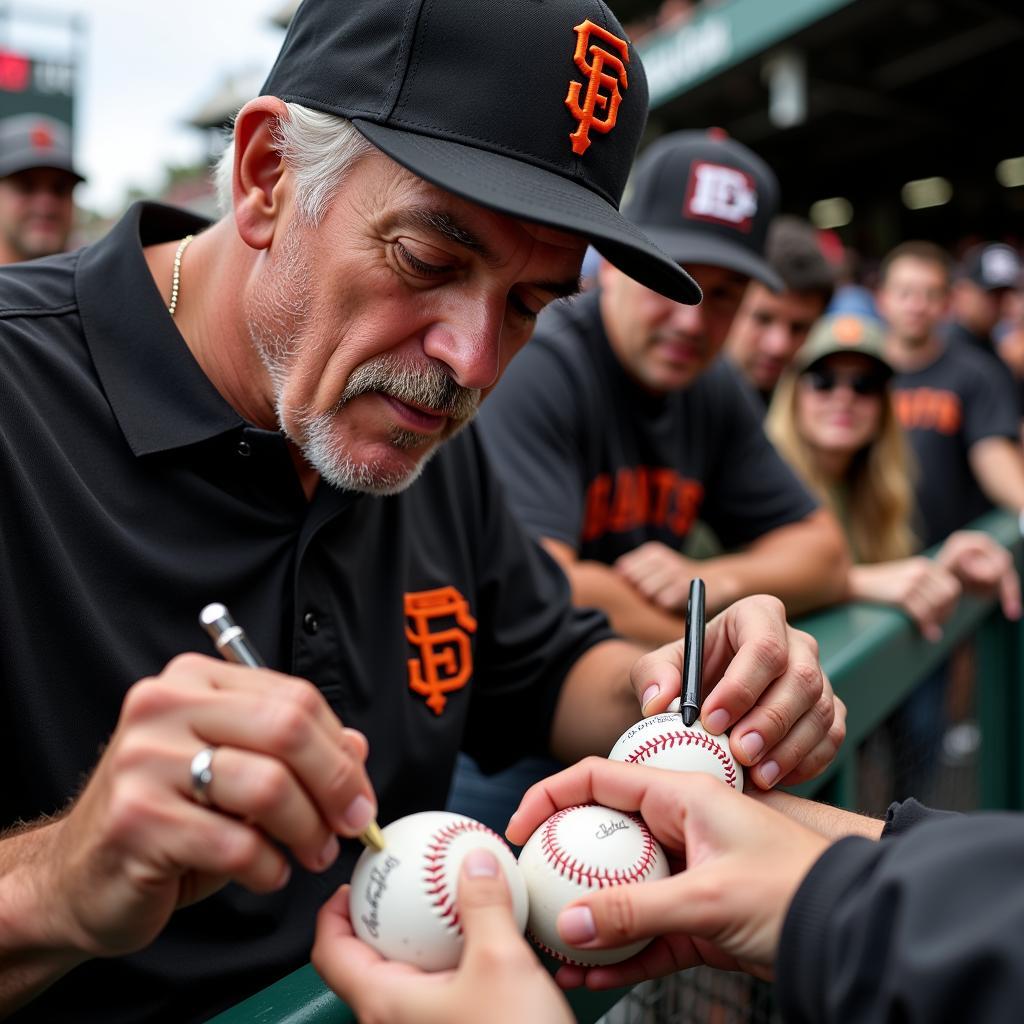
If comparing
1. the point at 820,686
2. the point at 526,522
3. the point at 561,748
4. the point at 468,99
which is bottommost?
the point at 561,748

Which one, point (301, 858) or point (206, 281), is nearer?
point (301, 858)

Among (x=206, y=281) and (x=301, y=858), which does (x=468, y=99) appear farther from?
(x=301, y=858)

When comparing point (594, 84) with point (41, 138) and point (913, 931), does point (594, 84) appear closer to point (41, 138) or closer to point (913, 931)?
point (913, 931)

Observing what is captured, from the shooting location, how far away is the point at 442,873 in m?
0.94

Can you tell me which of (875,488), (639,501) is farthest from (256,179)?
(875,488)

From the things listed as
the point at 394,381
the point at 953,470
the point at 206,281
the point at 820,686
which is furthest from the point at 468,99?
the point at 953,470

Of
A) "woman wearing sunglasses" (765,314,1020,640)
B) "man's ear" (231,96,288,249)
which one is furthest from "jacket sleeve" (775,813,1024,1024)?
"woman wearing sunglasses" (765,314,1020,640)

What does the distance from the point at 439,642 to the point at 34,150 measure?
4.77 metres

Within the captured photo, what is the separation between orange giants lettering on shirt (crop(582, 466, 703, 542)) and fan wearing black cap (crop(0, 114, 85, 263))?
3843 mm

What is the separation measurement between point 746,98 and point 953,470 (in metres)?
8.63

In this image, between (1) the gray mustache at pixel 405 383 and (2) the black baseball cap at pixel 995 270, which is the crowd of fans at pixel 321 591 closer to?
(1) the gray mustache at pixel 405 383

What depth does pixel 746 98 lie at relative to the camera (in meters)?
12.1

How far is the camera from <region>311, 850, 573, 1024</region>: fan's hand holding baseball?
0.81 m
